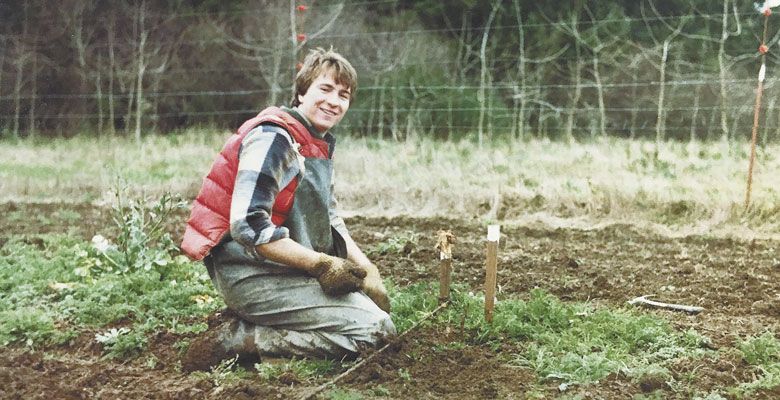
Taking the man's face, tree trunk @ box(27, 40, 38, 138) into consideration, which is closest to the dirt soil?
the man's face

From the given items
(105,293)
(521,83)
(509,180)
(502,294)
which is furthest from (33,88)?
(502,294)

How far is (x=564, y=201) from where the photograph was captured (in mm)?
8398

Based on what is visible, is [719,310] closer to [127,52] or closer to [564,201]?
[564,201]

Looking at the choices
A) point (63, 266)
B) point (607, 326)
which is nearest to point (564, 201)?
point (607, 326)

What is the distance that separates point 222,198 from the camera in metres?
3.55

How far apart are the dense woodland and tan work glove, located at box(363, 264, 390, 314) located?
1125 cm

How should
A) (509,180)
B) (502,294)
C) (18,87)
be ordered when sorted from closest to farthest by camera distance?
(502,294)
(509,180)
(18,87)

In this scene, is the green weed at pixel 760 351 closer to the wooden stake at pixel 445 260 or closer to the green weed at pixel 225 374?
the wooden stake at pixel 445 260

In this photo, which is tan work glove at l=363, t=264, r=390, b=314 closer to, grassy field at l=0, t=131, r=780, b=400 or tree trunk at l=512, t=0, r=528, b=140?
grassy field at l=0, t=131, r=780, b=400

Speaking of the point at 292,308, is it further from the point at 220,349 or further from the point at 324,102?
the point at 324,102

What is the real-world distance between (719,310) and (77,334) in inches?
143

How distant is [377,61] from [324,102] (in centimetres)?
1380

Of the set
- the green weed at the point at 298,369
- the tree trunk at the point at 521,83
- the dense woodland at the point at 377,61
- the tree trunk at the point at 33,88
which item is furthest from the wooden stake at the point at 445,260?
the tree trunk at the point at 33,88

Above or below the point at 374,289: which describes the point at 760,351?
below
